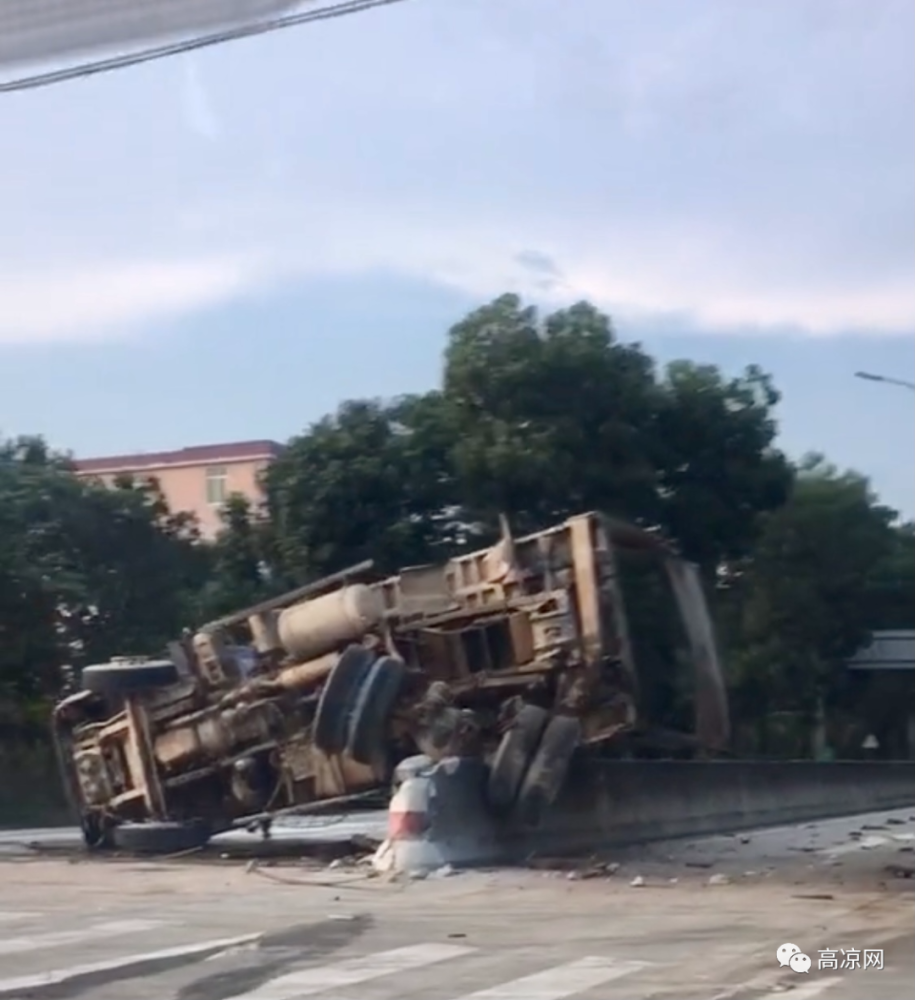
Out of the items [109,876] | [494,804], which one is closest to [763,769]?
[494,804]

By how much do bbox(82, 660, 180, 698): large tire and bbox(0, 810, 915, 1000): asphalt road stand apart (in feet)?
5.61

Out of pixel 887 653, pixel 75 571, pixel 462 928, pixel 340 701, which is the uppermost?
pixel 75 571

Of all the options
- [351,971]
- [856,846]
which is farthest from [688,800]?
[351,971]

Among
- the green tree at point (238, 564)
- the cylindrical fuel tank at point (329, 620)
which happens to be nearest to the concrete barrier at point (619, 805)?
the cylindrical fuel tank at point (329, 620)

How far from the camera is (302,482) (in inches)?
1431

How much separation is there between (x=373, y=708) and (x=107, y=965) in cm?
689

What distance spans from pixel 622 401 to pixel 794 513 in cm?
1346

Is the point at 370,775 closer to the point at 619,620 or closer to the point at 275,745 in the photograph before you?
the point at 275,745

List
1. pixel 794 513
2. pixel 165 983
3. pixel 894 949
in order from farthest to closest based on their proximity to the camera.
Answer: pixel 794 513, pixel 894 949, pixel 165 983

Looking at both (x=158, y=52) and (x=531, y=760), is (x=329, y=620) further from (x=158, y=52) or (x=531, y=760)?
(x=158, y=52)

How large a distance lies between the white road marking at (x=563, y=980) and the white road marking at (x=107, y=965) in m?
2.18

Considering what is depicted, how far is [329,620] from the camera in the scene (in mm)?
18859

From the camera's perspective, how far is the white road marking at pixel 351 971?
33.7 feet

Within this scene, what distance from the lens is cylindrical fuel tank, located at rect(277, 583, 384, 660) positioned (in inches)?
733
